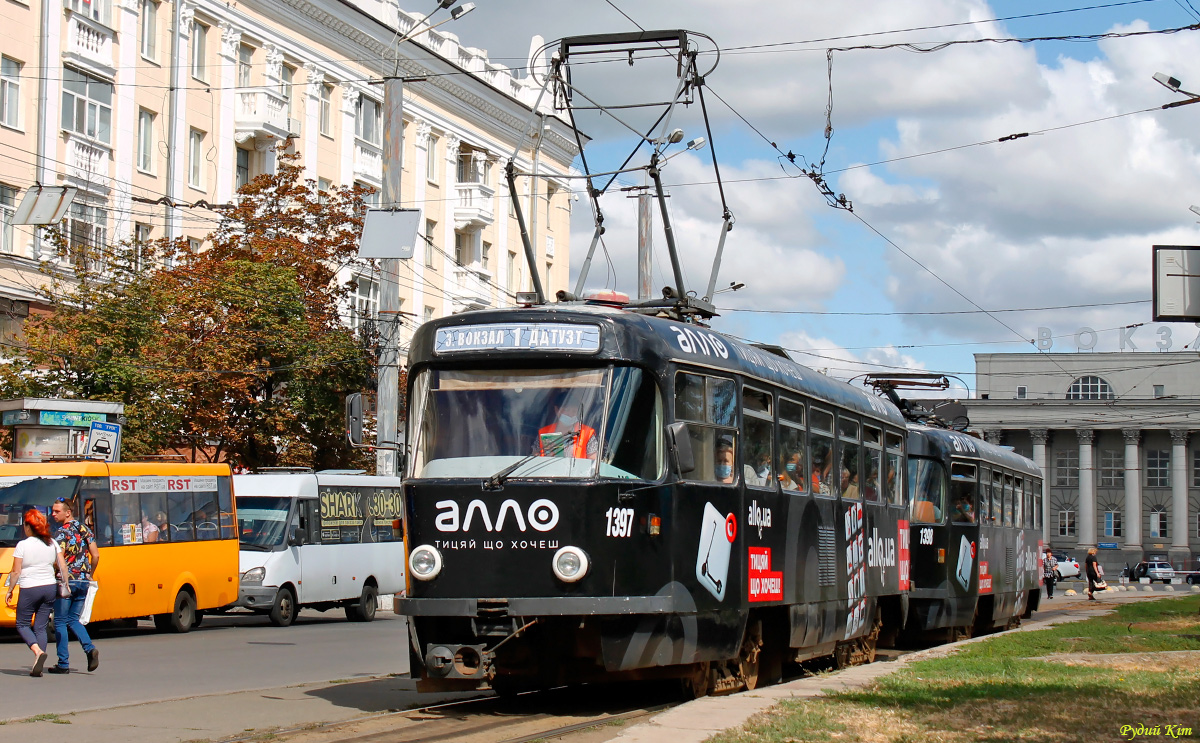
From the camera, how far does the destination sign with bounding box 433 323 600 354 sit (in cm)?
1084

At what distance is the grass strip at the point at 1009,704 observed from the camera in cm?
902

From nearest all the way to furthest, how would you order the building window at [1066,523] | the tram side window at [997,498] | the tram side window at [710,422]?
the tram side window at [710,422] → the tram side window at [997,498] → the building window at [1066,523]

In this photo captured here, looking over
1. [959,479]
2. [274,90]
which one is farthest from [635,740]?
[274,90]

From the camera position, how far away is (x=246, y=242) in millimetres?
33500

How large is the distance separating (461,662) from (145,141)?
27.7 metres

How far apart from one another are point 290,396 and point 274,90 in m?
11.0

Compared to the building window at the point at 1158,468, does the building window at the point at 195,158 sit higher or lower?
higher

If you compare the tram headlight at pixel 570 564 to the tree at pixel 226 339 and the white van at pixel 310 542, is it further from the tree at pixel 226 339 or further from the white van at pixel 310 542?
the tree at pixel 226 339

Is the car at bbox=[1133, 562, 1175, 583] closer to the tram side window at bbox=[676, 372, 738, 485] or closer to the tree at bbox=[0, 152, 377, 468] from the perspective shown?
the tree at bbox=[0, 152, 377, 468]

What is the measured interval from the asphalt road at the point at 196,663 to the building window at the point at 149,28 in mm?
16157

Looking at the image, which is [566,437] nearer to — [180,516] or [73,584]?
[73,584]

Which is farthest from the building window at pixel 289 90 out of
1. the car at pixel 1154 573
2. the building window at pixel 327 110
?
the car at pixel 1154 573

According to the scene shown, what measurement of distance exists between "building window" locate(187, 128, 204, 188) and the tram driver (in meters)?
28.1

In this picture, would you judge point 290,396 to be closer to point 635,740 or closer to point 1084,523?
point 635,740
